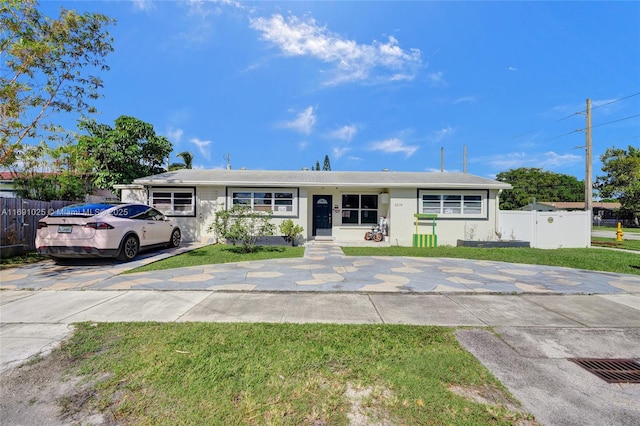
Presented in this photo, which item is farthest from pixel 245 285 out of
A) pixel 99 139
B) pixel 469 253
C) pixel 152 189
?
pixel 99 139

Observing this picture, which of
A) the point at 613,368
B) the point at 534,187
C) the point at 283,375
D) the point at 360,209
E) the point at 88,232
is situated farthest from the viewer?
the point at 534,187

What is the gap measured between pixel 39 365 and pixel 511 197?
55.1 metres

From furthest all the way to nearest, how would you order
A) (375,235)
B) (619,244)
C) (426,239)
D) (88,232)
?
1. (619,244)
2. (375,235)
3. (426,239)
4. (88,232)

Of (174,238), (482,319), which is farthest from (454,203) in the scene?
(174,238)

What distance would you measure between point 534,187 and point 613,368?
58.6 m

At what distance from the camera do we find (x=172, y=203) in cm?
1235

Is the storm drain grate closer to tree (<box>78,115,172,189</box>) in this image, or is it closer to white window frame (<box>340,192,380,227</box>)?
white window frame (<box>340,192,380,227</box>)

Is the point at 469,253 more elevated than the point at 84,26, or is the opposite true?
the point at 84,26

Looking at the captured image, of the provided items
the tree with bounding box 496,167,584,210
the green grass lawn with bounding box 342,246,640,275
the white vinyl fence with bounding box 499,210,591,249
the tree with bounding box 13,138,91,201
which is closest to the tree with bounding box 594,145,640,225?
the tree with bounding box 496,167,584,210

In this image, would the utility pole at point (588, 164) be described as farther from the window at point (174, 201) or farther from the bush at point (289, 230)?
the window at point (174, 201)

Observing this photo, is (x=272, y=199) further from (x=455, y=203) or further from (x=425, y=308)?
(x=425, y=308)

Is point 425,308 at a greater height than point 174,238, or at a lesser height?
lesser

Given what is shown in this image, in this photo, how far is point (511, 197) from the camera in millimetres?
46375

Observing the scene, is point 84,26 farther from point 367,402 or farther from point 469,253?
point 469,253
